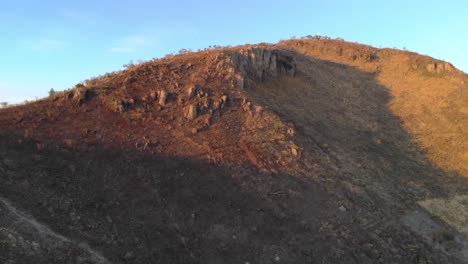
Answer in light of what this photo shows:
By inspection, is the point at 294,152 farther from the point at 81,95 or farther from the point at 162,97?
the point at 81,95

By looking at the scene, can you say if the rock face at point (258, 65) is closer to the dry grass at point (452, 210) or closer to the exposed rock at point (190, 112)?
the exposed rock at point (190, 112)

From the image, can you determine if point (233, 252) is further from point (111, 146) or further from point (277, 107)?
point (277, 107)

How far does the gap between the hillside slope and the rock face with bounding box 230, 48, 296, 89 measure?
269 mm

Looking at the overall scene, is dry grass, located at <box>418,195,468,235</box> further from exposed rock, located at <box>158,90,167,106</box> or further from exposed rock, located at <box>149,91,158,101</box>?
exposed rock, located at <box>149,91,158,101</box>

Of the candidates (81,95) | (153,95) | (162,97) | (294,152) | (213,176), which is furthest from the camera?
(153,95)

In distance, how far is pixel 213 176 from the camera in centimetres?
1647

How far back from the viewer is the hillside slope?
12.8 meters

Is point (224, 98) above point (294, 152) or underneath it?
above

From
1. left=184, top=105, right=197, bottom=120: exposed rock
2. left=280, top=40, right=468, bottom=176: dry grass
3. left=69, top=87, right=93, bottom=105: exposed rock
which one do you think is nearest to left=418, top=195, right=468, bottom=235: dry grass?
left=280, top=40, right=468, bottom=176: dry grass

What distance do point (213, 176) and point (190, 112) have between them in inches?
195

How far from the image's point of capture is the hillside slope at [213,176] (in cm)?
1279

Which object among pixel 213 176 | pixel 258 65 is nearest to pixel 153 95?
pixel 213 176

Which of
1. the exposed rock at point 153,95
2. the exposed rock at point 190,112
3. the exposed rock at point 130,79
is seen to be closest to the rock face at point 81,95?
the exposed rock at point 130,79

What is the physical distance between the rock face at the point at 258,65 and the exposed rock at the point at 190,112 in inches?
204
